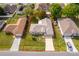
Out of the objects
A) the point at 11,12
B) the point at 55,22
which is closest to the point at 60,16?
the point at 55,22

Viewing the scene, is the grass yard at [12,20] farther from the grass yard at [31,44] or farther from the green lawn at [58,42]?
the green lawn at [58,42]

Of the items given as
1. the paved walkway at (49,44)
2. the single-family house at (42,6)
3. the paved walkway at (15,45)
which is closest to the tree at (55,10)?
the single-family house at (42,6)

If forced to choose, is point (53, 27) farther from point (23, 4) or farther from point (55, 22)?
point (23, 4)

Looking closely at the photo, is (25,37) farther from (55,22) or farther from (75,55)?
(75,55)

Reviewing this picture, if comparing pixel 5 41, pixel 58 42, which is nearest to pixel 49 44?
pixel 58 42

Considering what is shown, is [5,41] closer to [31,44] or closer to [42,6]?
[31,44]

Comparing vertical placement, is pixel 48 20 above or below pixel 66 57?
above

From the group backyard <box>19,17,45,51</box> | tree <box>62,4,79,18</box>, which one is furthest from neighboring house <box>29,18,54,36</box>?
tree <box>62,4,79,18</box>

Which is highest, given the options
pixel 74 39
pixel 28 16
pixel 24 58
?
pixel 28 16
